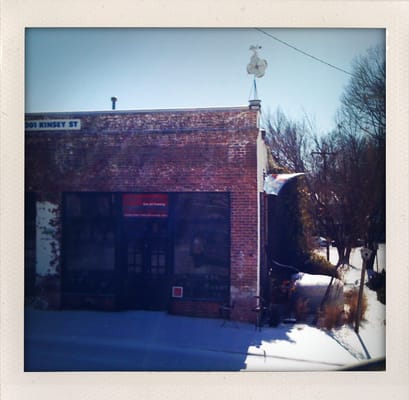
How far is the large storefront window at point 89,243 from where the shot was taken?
5289mm

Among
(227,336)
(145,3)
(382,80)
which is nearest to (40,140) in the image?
(145,3)

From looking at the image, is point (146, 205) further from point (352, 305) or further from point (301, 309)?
point (352, 305)

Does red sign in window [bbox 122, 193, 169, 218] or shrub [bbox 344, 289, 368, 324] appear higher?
red sign in window [bbox 122, 193, 169, 218]

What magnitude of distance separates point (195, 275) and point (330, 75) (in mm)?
3392

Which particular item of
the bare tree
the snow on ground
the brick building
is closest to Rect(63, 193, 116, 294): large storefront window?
the brick building

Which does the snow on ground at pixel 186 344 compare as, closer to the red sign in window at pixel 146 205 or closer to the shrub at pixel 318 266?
the shrub at pixel 318 266

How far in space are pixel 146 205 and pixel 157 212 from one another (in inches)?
8.0

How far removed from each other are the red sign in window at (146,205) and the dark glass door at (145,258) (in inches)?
4.3

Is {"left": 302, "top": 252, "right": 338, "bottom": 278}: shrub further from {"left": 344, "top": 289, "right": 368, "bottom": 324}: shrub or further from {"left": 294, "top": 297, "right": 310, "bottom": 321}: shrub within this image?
{"left": 294, "top": 297, "right": 310, "bottom": 321}: shrub

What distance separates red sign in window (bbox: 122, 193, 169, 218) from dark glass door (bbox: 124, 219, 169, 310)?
110 mm

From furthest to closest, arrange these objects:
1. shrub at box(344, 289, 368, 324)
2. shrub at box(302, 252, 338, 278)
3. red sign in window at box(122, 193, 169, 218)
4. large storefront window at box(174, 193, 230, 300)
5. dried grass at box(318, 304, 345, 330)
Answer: red sign in window at box(122, 193, 169, 218), large storefront window at box(174, 193, 230, 300), shrub at box(302, 252, 338, 278), dried grass at box(318, 304, 345, 330), shrub at box(344, 289, 368, 324)

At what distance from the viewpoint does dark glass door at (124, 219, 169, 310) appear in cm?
554

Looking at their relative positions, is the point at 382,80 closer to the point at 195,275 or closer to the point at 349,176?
the point at 349,176
